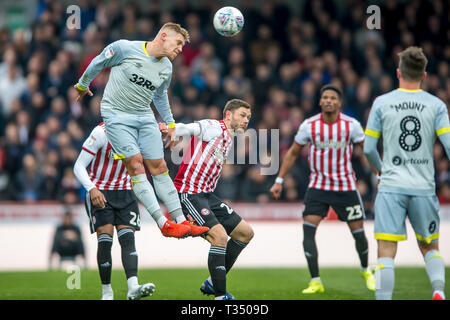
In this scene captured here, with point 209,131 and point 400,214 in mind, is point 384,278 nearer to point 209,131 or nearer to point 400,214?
point 400,214

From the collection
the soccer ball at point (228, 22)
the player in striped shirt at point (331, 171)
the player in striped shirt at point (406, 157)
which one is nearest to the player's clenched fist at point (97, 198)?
the soccer ball at point (228, 22)

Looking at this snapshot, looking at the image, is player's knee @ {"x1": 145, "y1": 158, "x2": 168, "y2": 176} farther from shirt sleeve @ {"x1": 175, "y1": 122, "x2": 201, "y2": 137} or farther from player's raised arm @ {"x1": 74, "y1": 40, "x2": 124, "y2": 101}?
player's raised arm @ {"x1": 74, "y1": 40, "x2": 124, "y2": 101}

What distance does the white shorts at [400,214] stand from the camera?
242 inches

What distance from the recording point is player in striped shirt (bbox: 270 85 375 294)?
9.09 m

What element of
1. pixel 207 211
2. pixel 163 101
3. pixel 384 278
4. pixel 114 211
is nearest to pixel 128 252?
pixel 114 211

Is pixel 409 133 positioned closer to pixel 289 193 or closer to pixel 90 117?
pixel 289 193

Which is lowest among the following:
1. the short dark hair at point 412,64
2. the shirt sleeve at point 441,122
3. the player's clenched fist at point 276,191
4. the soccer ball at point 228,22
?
the player's clenched fist at point 276,191

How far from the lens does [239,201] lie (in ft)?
43.7

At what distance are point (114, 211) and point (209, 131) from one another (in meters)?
1.41

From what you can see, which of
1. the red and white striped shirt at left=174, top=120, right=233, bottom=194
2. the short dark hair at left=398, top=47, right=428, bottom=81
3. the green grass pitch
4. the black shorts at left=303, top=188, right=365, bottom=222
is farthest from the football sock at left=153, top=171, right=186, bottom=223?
the short dark hair at left=398, top=47, right=428, bottom=81

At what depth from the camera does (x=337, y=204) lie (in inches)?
359

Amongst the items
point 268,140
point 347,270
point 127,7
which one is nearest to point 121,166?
point 347,270

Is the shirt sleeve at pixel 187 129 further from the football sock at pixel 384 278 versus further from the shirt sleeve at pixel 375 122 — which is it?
the football sock at pixel 384 278

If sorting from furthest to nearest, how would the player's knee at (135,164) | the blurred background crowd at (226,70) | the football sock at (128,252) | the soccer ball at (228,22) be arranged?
the blurred background crowd at (226,70) → the soccer ball at (228,22) → the football sock at (128,252) → the player's knee at (135,164)
